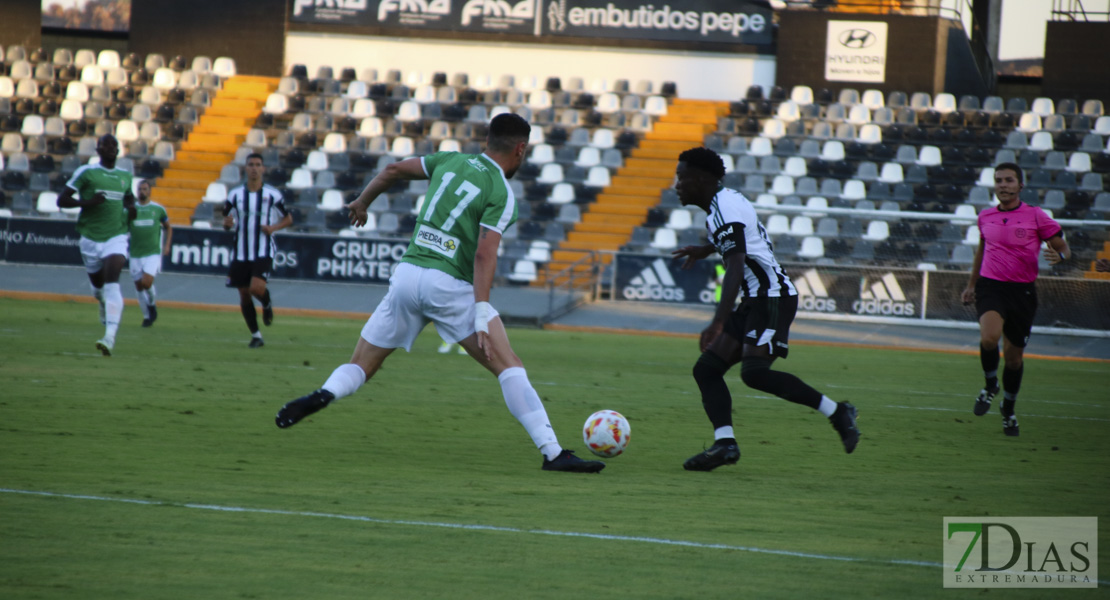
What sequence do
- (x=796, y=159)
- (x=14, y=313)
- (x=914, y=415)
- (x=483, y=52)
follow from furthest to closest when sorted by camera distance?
(x=483, y=52) < (x=796, y=159) < (x=14, y=313) < (x=914, y=415)

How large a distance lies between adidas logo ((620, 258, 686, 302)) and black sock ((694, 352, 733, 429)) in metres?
15.4

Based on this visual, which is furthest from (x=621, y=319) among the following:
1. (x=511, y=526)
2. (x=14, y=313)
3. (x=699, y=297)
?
(x=511, y=526)

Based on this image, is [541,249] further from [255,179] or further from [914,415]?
[914,415]

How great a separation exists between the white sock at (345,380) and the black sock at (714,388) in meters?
2.00

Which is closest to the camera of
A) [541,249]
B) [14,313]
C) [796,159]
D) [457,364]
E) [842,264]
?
[457,364]

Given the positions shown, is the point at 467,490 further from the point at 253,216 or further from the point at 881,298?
the point at 881,298

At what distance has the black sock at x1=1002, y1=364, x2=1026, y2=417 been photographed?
31.7 feet

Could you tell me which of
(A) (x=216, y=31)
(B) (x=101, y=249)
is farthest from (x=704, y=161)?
(A) (x=216, y=31)

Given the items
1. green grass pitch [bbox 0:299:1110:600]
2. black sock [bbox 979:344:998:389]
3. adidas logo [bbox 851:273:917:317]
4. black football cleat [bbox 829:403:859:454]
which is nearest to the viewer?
green grass pitch [bbox 0:299:1110:600]

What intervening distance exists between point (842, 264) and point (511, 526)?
18.0 m

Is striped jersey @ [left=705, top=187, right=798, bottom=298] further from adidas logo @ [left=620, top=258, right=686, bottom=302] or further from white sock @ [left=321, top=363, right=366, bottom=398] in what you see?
adidas logo @ [left=620, top=258, right=686, bottom=302]

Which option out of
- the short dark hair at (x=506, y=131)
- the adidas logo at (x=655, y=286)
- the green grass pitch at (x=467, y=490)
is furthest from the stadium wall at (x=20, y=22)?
the short dark hair at (x=506, y=131)

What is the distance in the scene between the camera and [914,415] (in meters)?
10.8

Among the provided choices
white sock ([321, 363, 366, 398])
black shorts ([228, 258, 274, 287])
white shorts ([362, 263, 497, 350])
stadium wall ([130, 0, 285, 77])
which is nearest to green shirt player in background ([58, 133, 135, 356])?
black shorts ([228, 258, 274, 287])
